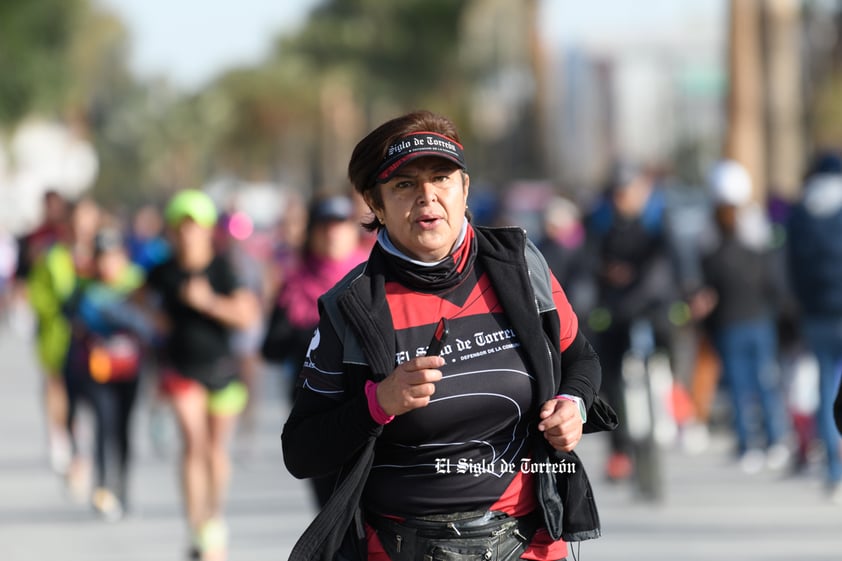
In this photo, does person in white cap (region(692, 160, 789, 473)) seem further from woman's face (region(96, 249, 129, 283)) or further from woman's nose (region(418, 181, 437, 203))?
woman's nose (region(418, 181, 437, 203))

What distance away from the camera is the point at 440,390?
4.27m

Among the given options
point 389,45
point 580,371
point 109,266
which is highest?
point 389,45

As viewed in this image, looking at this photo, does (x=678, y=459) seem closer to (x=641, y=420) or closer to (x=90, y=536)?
(x=641, y=420)

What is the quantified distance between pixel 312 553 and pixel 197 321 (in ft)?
18.7

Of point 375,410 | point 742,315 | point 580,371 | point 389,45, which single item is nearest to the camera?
point 375,410

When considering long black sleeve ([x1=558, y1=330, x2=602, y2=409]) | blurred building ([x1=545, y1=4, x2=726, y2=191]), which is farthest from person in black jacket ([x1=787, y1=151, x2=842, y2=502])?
blurred building ([x1=545, y1=4, x2=726, y2=191])

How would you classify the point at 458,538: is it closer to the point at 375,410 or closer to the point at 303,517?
the point at 375,410

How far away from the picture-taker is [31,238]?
14.3m

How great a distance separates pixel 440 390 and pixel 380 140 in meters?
0.62

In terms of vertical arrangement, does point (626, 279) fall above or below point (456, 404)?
above

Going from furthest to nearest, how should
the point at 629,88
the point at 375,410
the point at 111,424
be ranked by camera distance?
the point at 629,88, the point at 111,424, the point at 375,410

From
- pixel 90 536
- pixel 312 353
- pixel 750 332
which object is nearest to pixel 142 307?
pixel 90 536

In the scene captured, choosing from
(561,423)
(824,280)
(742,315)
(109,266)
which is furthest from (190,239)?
(561,423)

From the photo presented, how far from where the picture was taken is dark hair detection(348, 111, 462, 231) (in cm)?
435
